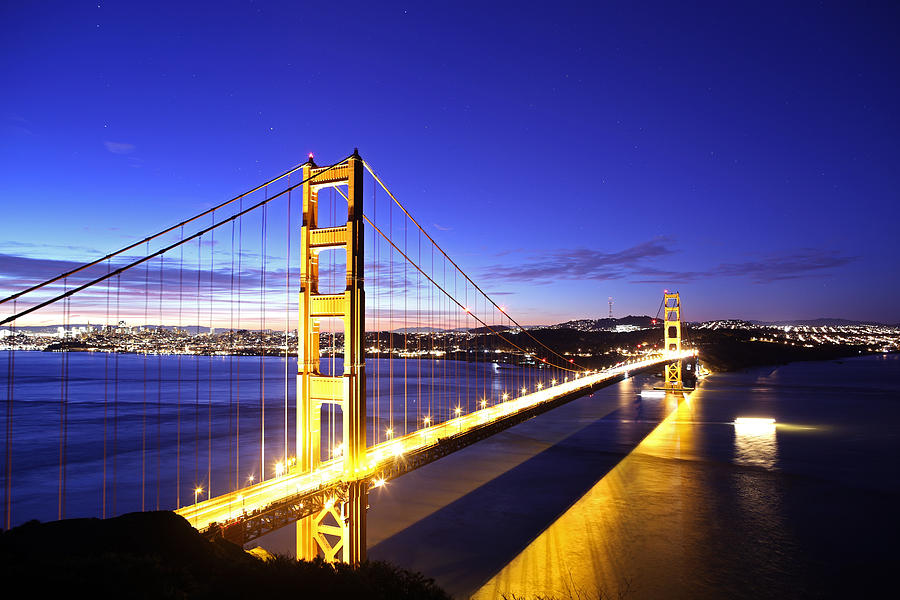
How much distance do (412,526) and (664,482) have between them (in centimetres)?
1528

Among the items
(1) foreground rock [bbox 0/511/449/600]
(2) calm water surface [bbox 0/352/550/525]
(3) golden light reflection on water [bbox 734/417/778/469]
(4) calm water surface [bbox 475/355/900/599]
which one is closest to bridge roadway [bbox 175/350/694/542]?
(1) foreground rock [bbox 0/511/449/600]

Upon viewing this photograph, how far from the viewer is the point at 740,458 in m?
37.0

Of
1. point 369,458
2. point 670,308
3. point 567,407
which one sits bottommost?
point 567,407

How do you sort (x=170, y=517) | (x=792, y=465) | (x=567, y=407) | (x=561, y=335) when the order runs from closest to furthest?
(x=170, y=517)
(x=792, y=465)
(x=567, y=407)
(x=561, y=335)

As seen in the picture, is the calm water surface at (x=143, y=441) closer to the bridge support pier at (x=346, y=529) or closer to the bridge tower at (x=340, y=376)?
the bridge tower at (x=340, y=376)

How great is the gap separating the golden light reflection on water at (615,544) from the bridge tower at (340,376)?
4.97m

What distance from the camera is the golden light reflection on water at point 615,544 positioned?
17.3m

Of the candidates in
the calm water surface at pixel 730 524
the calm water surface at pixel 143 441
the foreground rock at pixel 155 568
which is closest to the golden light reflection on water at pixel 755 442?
the calm water surface at pixel 730 524

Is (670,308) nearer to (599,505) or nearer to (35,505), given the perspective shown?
(599,505)

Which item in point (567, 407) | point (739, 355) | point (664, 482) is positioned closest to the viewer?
point (664, 482)

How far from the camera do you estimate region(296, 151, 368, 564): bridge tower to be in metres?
15.6

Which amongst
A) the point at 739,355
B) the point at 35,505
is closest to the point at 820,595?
the point at 35,505

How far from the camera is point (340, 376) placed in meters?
16.5

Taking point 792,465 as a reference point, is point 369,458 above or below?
above
